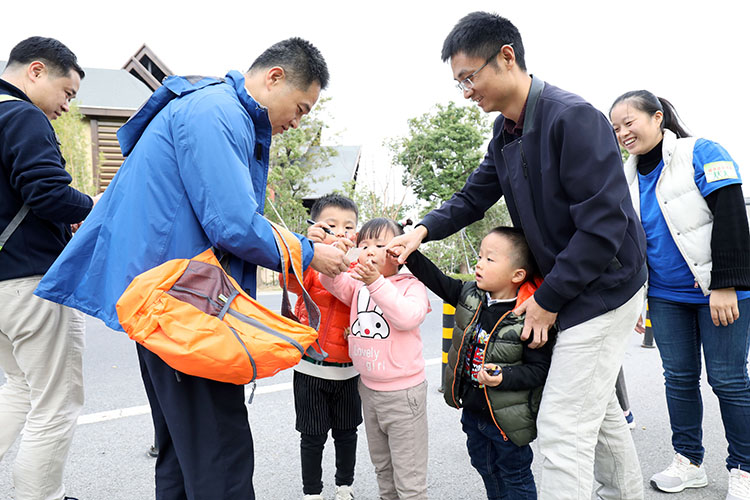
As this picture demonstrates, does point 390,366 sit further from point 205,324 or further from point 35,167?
point 35,167

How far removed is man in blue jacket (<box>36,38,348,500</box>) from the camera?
5.38 ft

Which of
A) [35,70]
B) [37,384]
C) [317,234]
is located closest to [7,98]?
[35,70]

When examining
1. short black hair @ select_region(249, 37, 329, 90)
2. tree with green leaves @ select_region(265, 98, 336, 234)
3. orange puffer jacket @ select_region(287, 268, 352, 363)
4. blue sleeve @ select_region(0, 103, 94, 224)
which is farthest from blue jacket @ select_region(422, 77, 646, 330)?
tree with green leaves @ select_region(265, 98, 336, 234)

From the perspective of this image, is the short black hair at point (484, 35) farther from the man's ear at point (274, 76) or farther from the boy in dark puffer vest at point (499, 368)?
the boy in dark puffer vest at point (499, 368)

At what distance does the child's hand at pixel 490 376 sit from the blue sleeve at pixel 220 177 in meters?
1.03

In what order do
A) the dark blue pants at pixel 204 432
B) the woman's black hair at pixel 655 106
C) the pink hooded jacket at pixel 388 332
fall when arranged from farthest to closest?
the woman's black hair at pixel 655 106 → the pink hooded jacket at pixel 388 332 → the dark blue pants at pixel 204 432

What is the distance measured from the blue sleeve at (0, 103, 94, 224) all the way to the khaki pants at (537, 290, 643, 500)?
229 centimetres

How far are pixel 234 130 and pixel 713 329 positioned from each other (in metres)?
2.55

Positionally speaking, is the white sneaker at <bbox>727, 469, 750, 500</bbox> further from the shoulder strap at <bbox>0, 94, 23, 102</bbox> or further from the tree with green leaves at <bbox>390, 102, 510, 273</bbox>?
the tree with green leaves at <bbox>390, 102, 510, 273</bbox>

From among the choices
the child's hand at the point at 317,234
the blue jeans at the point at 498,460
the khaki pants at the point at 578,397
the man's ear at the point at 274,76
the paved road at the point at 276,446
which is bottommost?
the paved road at the point at 276,446

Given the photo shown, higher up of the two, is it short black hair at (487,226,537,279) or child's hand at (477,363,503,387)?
short black hair at (487,226,537,279)

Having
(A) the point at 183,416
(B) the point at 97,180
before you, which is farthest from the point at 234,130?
(B) the point at 97,180

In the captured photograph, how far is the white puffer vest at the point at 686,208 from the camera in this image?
2572mm

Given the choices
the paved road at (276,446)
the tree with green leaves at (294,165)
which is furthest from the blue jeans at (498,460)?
the tree with green leaves at (294,165)
